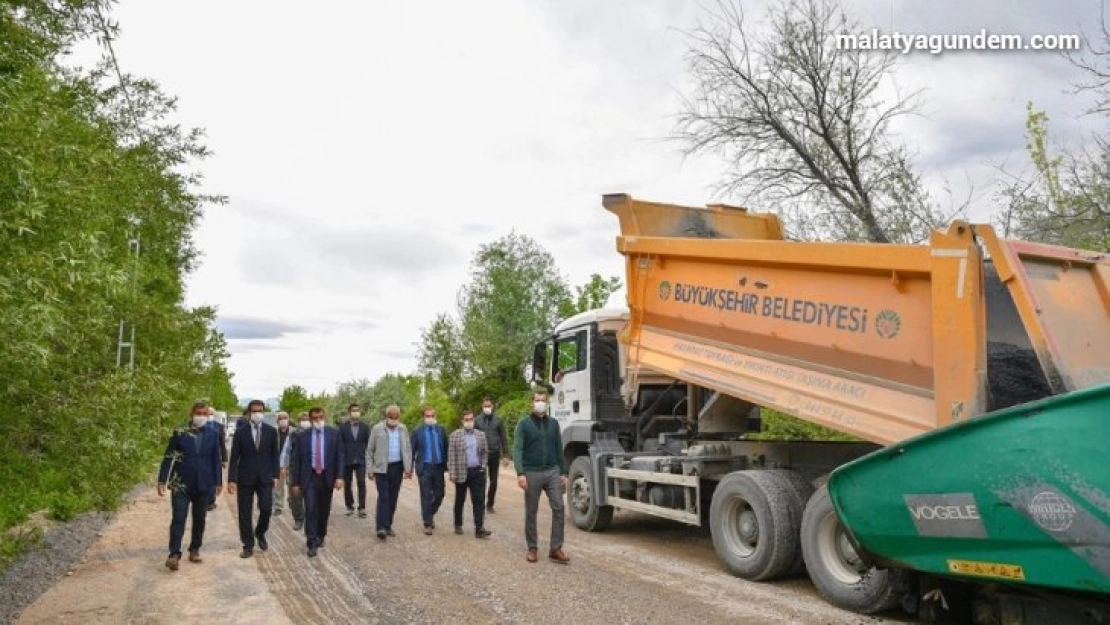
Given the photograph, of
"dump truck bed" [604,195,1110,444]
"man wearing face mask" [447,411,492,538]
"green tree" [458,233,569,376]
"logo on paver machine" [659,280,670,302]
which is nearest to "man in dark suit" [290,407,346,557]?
"man wearing face mask" [447,411,492,538]

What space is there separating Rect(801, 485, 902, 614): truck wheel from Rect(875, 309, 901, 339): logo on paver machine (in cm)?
130

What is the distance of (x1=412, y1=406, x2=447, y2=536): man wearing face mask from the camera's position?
35.6 feet

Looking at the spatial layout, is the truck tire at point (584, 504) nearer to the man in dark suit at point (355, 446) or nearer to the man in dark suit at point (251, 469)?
the man in dark suit at point (355, 446)

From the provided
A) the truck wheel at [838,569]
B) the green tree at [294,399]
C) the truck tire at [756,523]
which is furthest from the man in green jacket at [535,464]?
the green tree at [294,399]

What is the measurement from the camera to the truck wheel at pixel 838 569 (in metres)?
5.94

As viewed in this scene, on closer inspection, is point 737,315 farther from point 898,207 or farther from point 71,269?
point 898,207

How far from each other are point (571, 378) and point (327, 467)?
339 cm

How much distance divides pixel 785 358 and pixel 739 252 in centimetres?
114

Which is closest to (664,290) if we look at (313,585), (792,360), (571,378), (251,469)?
(792,360)

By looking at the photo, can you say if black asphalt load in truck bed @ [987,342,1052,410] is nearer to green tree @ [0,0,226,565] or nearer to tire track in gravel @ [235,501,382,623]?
tire track in gravel @ [235,501,382,623]

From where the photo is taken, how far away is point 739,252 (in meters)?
7.78

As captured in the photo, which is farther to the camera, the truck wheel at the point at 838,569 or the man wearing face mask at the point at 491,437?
the man wearing face mask at the point at 491,437

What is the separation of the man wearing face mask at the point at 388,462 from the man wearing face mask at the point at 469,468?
663 millimetres

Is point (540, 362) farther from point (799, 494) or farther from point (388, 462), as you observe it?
point (799, 494)
